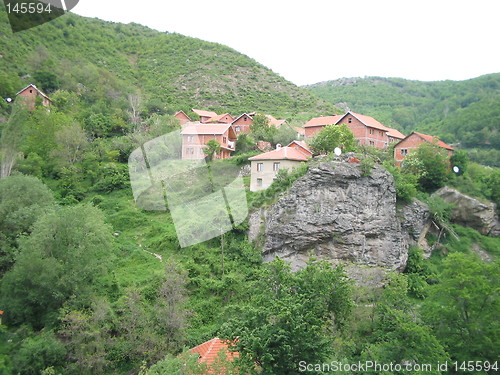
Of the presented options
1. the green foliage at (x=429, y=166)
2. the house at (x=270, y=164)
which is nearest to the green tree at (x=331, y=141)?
the house at (x=270, y=164)

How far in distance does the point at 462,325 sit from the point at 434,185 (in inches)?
870

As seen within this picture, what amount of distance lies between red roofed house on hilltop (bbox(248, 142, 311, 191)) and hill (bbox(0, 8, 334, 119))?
29798 mm

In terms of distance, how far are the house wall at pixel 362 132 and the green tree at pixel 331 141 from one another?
715 centimetres

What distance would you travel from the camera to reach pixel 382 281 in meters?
26.5

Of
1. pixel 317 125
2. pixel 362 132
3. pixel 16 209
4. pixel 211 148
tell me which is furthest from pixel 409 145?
pixel 16 209

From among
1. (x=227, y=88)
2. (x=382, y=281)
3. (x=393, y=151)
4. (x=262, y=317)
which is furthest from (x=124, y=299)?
(x=227, y=88)

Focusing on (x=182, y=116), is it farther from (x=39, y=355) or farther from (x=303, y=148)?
(x=39, y=355)

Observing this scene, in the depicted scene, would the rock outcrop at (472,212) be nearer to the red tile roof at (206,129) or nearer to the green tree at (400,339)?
the green tree at (400,339)

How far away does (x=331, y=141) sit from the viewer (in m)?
35.6

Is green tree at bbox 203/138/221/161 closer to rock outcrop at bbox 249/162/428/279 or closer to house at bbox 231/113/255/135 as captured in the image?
house at bbox 231/113/255/135

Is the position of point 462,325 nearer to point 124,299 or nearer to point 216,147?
point 124,299

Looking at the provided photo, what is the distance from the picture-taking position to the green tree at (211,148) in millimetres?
41047

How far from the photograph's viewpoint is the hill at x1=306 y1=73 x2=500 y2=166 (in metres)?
73.6

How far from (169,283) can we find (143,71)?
244ft
